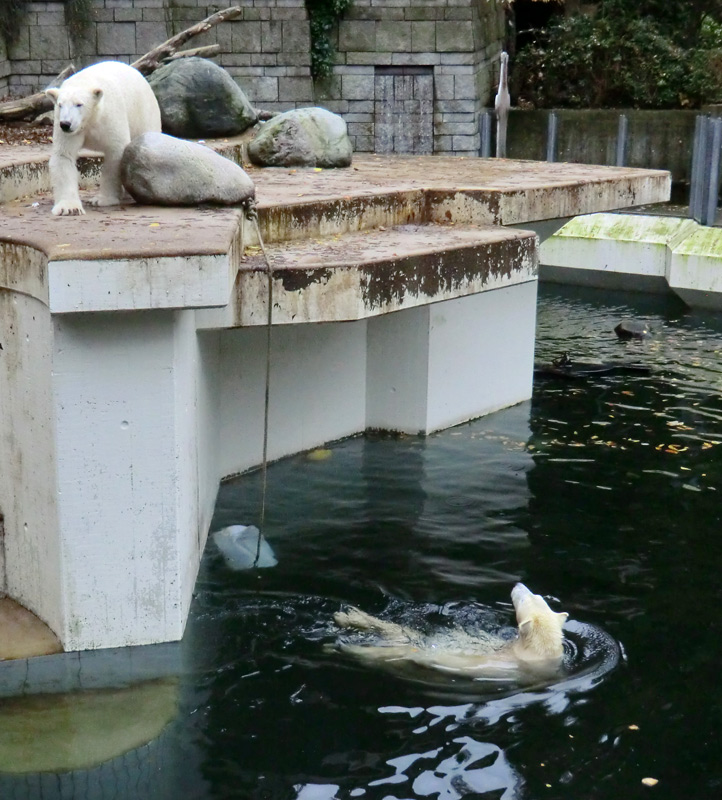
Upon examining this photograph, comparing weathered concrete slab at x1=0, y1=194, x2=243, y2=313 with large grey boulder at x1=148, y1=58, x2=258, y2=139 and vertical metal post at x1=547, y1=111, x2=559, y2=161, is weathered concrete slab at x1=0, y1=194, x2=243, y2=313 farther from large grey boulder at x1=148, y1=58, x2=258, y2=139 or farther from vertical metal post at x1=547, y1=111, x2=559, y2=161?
vertical metal post at x1=547, y1=111, x2=559, y2=161

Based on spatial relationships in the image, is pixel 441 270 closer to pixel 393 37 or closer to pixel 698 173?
pixel 698 173

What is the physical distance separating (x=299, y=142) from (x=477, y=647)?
5.92 meters

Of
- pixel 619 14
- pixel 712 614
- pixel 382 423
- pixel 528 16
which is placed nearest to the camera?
pixel 712 614

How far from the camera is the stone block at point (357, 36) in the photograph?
765 inches

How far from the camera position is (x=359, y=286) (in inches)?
257

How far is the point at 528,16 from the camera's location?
963 inches

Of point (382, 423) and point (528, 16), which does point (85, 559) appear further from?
point (528, 16)

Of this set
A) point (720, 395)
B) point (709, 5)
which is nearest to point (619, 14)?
point (709, 5)

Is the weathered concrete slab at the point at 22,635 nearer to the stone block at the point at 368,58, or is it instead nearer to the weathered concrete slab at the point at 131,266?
the weathered concrete slab at the point at 131,266

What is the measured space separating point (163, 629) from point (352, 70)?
15904 mm

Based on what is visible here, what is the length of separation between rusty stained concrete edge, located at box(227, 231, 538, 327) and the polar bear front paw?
97 centimetres

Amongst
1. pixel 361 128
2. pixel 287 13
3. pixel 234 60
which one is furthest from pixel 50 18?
pixel 361 128

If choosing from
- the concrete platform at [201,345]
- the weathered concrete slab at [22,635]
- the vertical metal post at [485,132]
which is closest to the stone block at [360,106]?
the vertical metal post at [485,132]

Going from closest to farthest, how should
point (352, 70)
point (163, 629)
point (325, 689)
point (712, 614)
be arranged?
1. point (325, 689)
2. point (163, 629)
3. point (712, 614)
4. point (352, 70)
